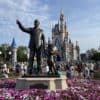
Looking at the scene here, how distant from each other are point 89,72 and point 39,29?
14176 mm

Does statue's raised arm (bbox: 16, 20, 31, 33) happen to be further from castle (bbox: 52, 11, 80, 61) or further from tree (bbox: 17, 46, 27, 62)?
castle (bbox: 52, 11, 80, 61)

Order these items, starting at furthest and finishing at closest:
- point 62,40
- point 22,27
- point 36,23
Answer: point 62,40 → point 36,23 → point 22,27

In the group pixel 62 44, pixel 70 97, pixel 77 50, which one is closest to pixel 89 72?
pixel 70 97

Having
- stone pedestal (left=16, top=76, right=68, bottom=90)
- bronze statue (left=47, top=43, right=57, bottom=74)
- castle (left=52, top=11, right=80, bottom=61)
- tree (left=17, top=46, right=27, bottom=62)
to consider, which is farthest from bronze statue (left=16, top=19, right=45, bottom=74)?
castle (left=52, top=11, right=80, bottom=61)

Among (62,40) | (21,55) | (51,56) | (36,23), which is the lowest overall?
(51,56)

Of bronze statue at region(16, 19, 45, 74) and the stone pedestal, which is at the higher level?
bronze statue at region(16, 19, 45, 74)

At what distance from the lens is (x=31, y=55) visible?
16578 mm

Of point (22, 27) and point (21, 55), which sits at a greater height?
point (21, 55)

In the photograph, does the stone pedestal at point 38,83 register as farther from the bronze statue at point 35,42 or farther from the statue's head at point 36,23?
the statue's head at point 36,23

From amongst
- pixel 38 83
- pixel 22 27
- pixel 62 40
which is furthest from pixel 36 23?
pixel 62 40

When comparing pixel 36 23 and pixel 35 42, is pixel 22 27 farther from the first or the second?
pixel 35 42

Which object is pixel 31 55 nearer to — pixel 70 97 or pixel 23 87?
pixel 23 87

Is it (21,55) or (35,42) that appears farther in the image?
(21,55)

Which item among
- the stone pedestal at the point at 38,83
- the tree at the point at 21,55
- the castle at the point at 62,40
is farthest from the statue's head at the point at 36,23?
the castle at the point at 62,40
